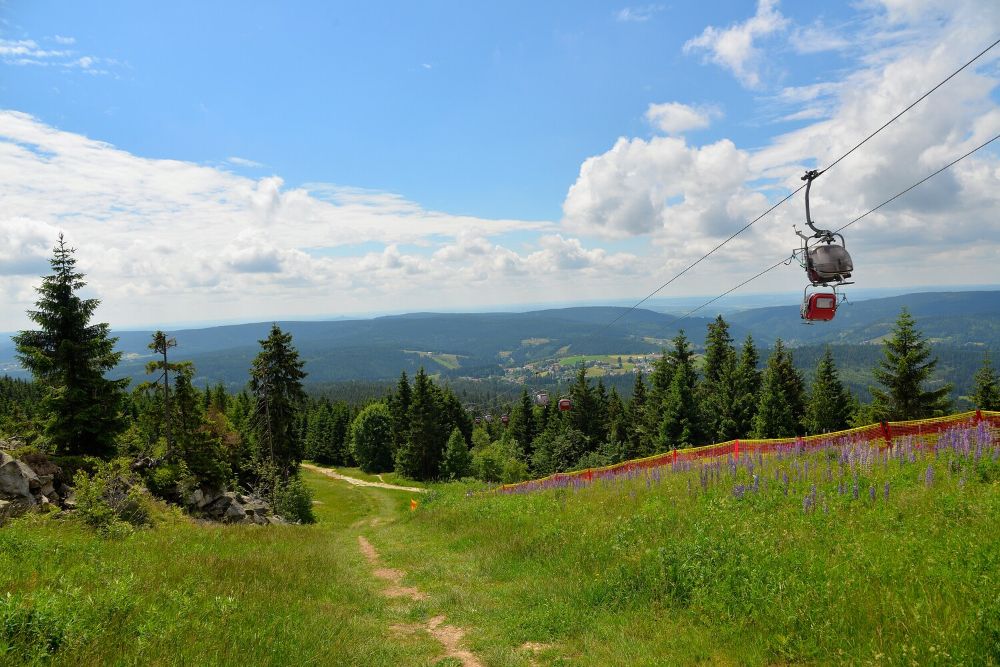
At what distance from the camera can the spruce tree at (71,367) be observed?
68.4 feet

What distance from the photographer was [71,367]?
69.9 feet

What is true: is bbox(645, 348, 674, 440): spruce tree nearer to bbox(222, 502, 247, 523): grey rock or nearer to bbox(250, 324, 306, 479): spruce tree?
bbox(250, 324, 306, 479): spruce tree

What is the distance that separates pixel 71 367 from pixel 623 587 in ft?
81.6

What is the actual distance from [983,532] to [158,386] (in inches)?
1226

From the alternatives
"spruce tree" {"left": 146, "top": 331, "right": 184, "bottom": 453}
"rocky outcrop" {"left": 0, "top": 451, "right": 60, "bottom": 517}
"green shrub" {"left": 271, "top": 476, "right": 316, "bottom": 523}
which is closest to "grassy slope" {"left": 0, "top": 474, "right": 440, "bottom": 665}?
"rocky outcrop" {"left": 0, "top": 451, "right": 60, "bottom": 517}

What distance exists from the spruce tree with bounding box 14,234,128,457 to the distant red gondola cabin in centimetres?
2714

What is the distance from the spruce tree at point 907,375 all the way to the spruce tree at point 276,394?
4791 cm

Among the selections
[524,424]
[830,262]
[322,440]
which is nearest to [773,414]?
[830,262]

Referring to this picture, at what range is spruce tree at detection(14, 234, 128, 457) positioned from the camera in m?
20.9

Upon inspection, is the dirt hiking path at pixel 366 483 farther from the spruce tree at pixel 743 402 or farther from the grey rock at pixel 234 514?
the spruce tree at pixel 743 402

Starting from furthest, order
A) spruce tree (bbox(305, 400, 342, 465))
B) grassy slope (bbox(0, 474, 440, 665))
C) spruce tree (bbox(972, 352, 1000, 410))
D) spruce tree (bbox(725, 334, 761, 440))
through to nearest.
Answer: spruce tree (bbox(305, 400, 342, 465)) → spruce tree (bbox(725, 334, 761, 440)) → spruce tree (bbox(972, 352, 1000, 410)) → grassy slope (bbox(0, 474, 440, 665))

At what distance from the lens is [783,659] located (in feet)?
18.7

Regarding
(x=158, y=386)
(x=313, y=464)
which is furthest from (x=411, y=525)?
(x=313, y=464)

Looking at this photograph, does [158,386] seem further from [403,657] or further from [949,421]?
[949,421]
